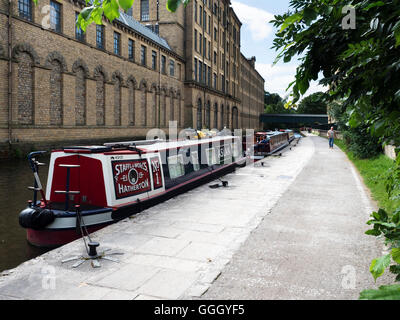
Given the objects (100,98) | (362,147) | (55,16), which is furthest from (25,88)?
(362,147)

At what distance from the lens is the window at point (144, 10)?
139 ft

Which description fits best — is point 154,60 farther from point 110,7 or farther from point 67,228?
point 110,7

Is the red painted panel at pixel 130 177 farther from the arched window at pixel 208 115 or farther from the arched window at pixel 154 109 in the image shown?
the arched window at pixel 208 115

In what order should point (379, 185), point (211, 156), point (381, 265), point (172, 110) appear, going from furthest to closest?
point (172, 110)
point (211, 156)
point (379, 185)
point (381, 265)

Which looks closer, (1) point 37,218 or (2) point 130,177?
(1) point 37,218

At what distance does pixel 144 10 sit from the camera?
140 feet

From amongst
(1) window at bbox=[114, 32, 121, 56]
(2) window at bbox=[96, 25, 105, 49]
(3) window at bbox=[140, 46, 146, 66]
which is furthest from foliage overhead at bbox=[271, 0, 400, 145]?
(3) window at bbox=[140, 46, 146, 66]

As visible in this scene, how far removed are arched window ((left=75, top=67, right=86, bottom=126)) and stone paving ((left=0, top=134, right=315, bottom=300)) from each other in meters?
17.3

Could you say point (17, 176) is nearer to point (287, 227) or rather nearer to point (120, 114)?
point (287, 227)

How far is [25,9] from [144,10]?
25027 mm

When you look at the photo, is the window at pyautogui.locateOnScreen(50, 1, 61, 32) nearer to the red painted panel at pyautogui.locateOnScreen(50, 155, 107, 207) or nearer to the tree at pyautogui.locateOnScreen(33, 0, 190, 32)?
the red painted panel at pyautogui.locateOnScreen(50, 155, 107, 207)
